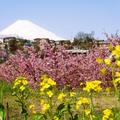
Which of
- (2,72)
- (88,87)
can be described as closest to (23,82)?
(88,87)

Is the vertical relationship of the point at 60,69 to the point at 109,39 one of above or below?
below

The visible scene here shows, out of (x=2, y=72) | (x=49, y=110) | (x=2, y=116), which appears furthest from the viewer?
(x=2, y=72)

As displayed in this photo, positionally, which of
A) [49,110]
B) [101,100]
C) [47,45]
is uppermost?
[47,45]

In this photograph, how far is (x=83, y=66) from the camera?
11102 millimetres

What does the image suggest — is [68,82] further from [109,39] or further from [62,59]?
[109,39]

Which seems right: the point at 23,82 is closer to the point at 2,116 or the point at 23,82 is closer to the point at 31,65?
the point at 2,116

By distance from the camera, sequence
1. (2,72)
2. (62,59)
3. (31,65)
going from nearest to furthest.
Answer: (62,59), (31,65), (2,72)

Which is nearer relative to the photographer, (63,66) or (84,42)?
(63,66)

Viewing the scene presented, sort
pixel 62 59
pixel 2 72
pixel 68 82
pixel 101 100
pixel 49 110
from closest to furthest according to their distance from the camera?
pixel 49 110 → pixel 68 82 → pixel 62 59 → pixel 101 100 → pixel 2 72

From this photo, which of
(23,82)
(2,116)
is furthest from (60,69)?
(2,116)

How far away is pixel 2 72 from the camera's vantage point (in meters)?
16.2

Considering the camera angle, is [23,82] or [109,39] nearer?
[23,82]

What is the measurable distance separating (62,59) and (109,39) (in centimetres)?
116

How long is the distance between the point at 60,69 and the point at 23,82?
6146 mm
